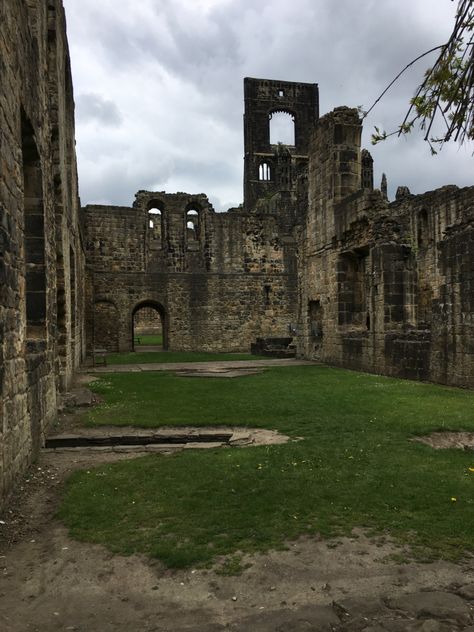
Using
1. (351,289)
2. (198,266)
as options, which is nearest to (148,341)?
(198,266)

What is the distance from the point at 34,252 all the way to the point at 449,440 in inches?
236

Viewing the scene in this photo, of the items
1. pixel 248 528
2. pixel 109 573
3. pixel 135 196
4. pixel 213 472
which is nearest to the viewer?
pixel 109 573

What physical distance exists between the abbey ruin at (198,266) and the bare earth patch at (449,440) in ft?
15.0

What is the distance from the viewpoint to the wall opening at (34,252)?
7.34 metres

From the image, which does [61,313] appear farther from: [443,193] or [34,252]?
[443,193]

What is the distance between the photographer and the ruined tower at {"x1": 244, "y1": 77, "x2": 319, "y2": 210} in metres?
58.9

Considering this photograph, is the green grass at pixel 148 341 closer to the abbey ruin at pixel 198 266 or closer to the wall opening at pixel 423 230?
the abbey ruin at pixel 198 266

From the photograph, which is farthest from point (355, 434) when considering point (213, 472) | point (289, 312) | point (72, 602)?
point (289, 312)

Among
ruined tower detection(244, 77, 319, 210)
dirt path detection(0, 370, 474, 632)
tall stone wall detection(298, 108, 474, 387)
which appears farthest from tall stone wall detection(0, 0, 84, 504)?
ruined tower detection(244, 77, 319, 210)

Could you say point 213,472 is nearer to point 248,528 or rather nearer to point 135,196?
point 248,528

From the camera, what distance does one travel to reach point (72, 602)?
9.90 ft

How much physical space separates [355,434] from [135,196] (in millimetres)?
22075

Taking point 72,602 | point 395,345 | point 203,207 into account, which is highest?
point 203,207

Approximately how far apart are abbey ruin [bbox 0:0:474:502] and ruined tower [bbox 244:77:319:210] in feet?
69.8
